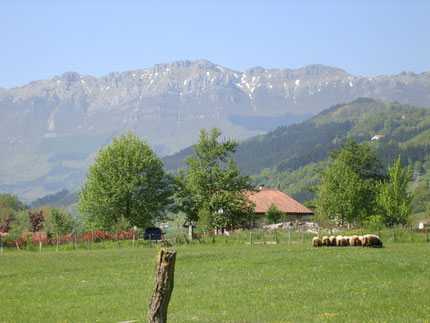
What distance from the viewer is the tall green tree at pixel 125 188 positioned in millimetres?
81000

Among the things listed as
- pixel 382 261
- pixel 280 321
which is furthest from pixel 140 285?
pixel 382 261

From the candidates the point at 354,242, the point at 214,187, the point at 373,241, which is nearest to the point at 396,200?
the point at 214,187

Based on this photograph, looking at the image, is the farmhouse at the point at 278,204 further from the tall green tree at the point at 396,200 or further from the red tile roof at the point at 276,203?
the tall green tree at the point at 396,200

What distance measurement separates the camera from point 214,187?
80.5m

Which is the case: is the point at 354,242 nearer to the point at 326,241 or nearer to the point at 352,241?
the point at 352,241

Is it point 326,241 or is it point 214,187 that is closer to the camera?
point 326,241

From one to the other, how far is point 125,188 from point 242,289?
54092mm

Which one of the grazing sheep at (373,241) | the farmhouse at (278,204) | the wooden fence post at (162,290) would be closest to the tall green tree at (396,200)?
the farmhouse at (278,204)

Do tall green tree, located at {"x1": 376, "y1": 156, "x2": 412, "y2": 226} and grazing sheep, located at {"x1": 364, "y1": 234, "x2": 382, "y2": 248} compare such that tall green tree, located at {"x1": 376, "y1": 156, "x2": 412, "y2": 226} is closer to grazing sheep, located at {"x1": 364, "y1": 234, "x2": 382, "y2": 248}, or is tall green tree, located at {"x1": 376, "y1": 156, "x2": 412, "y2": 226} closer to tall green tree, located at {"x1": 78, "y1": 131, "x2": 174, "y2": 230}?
tall green tree, located at {"x1": 78, "y1": 131, "x2": 174, "y2": 230}

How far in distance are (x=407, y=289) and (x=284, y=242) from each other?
34.8 metres

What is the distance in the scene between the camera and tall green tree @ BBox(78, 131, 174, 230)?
81000 mm

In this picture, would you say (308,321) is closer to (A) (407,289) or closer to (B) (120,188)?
(A) (407,289)

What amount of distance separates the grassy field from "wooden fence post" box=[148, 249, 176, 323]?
1539 mm

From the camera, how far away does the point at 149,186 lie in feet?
275
